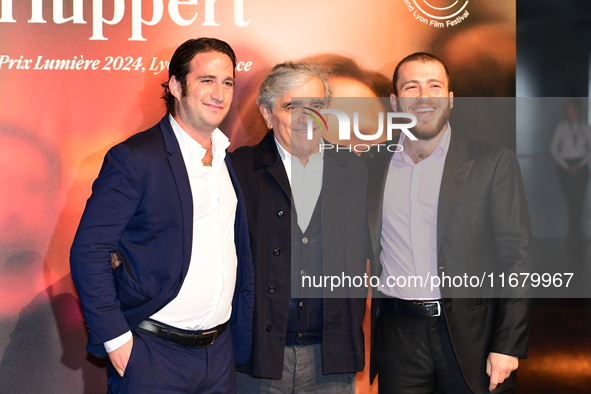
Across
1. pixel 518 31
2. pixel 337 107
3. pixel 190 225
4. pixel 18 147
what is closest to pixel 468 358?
pixel 190 225

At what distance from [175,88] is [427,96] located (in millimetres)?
1200

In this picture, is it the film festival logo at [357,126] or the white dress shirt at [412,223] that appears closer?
the white dress shirt at [412,223]

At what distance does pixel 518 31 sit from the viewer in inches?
148

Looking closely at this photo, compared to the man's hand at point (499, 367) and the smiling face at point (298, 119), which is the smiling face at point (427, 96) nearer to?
the smiling face at point (298, 119)

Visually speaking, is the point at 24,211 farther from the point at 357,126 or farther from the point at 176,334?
the point at 357,126

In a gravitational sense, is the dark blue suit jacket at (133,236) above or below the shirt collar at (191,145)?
below

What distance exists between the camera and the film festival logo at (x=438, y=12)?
11.3 feet

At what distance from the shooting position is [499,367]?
2.51 metres

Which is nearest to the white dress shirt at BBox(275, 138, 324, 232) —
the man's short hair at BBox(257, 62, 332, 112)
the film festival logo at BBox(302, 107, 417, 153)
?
the film festival logo at BBox(302, 107, 417, 153)

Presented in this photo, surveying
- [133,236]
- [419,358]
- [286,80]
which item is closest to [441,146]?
[286,80]

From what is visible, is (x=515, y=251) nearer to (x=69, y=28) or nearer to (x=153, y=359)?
(x=153, y=359)

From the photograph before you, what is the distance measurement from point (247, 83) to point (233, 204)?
3.62 ft

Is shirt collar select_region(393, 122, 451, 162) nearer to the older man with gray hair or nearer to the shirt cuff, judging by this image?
the older man with gray hair

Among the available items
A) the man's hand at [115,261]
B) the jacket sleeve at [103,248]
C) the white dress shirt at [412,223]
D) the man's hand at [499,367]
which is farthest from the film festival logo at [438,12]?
the man's hand at [115,261]
